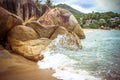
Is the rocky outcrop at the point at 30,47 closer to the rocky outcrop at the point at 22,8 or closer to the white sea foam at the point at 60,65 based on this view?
the white sea foam at the point at 60,65

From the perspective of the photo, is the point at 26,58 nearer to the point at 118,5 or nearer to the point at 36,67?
the point at 36,67

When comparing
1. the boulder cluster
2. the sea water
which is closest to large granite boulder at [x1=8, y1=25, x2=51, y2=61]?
the boulder cluster

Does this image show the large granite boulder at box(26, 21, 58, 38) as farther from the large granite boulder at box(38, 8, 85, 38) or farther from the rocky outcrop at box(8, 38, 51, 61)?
the large granite boulder at box(38, 8, 85, 38)

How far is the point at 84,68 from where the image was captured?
14.2ft

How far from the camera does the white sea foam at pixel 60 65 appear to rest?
365 cm

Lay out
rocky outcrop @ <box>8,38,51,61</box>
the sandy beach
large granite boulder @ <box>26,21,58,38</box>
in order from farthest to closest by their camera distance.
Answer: large granite boulder @ <box>26,21,58,38</box>
rocky outcrop @ <box>8,38,51,61</box>
the sandy beach

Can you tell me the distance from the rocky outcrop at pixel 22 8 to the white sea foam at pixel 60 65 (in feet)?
14.2

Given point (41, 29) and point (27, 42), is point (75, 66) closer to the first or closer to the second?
point (27, 42)

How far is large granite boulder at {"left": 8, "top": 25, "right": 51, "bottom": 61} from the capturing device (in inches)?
190

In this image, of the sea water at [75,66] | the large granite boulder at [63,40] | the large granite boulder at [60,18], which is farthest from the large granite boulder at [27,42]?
the large granite boulder at [60,18]

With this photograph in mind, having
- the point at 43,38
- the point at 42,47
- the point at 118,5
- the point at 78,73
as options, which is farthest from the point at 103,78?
Result: the point at 118,5

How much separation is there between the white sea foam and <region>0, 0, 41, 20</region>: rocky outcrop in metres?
4.34

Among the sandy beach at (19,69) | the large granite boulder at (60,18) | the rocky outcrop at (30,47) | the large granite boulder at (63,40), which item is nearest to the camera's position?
the sandy beach at (19,69)

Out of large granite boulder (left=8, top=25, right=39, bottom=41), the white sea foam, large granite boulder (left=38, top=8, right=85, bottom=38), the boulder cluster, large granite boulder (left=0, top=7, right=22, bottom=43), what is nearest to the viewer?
the white sea foam
